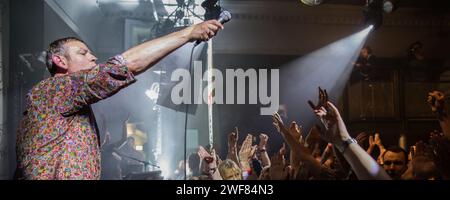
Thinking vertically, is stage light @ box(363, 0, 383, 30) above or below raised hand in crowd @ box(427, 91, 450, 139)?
above

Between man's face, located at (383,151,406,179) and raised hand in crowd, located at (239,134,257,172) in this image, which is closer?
man's face, located at (383,151,406,179)

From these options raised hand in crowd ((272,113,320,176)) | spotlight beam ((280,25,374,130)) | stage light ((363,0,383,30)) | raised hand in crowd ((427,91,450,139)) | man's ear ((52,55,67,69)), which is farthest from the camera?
spotlight beam ((280,25,374,130))

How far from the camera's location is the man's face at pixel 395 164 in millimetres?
2820

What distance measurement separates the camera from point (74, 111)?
146 centimetres

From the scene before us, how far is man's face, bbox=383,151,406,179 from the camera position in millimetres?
2820

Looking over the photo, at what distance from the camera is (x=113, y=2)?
5527mm

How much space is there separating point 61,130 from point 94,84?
20 cm

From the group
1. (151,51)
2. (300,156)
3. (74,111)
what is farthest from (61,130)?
(300,156)

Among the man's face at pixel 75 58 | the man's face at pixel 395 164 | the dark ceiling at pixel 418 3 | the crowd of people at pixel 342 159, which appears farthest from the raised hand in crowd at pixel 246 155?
the dark ceiling at pixel 418 3

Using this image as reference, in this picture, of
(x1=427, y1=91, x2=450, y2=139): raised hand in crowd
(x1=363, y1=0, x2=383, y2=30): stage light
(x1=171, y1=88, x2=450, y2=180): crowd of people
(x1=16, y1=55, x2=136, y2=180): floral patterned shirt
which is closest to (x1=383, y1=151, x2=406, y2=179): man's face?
(x1=171, y1=88, x2=450, y2=180): crowd of people

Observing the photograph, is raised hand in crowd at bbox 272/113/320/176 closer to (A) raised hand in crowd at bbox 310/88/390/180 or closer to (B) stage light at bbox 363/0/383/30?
(A) raised hand in crowd at bbox 310/88/390/180

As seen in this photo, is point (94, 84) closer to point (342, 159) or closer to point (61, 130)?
point (61, 130)

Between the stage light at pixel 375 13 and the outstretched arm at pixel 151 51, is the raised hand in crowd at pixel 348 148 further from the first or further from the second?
the stage light at pixel 375 13

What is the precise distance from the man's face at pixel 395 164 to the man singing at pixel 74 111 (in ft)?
5.81
